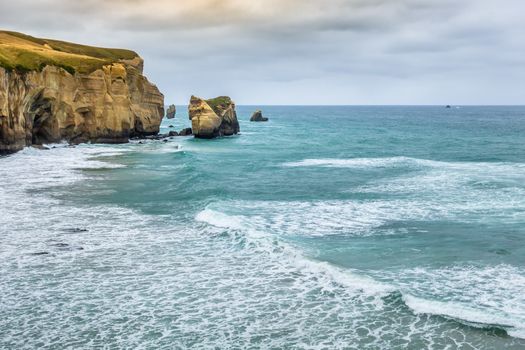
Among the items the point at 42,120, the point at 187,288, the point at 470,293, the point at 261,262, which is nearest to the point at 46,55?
the point at 42,120

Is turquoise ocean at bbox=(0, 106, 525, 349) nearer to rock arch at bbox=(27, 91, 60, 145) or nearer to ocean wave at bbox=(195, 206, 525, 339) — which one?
ocean wave at bbox=(195, 206, 525, 339)

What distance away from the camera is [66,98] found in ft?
232

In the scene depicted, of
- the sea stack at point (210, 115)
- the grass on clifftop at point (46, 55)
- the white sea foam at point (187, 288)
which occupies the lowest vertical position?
the white sea foam at point (187, 288)

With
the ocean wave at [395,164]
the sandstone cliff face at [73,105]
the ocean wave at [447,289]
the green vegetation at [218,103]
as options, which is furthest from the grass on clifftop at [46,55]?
the ocean wave at [447,289]

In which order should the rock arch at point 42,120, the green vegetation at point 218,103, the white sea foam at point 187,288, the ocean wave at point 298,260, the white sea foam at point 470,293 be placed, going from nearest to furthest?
the white sea foam at point 187,288 < the white sea foam at point 470,293 < the ocean wave at point 298,260 < the rock arch at point 42,120 < the green vegetation at point 218,103

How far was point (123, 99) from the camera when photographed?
7662cm

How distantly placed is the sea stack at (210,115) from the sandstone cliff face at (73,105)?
21.9 ft

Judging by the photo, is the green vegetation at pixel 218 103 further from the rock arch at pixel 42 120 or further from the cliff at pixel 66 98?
the rock arch at pixel 42 120

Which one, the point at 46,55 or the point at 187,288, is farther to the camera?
the point at 46,55

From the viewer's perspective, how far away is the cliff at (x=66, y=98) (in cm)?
5888

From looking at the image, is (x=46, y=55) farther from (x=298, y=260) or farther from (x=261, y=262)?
(x=298, y=260)

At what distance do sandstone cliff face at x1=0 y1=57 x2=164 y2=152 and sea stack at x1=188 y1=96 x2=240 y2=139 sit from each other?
263 inches

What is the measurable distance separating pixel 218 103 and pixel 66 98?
30.2 meters

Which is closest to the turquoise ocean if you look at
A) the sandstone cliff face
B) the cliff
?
the sandstone cliff face
